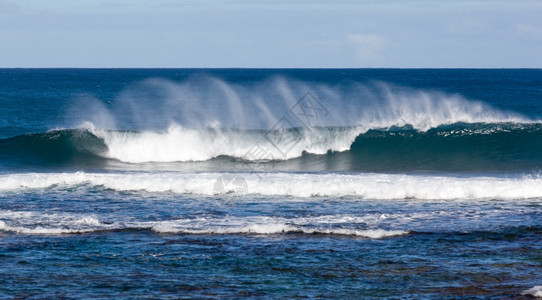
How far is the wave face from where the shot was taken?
2375 centimetres

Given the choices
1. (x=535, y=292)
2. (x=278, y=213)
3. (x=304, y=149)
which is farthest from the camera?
(x=304, y=149)

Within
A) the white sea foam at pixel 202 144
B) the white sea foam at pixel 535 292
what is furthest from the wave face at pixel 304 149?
the white sea foam at pixel 535 292

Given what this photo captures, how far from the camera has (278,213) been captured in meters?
14.1

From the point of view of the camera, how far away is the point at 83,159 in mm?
25062

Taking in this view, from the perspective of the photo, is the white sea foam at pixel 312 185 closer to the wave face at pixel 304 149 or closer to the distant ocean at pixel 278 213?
the distant ocean at pixel 278 213

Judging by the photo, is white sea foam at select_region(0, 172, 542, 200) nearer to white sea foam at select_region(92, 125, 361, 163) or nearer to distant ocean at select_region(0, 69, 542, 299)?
distant ocean at select_region(0, 69, 542, 299)

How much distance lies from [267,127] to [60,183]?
54.0 feet

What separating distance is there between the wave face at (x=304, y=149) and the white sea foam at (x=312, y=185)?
4.75m

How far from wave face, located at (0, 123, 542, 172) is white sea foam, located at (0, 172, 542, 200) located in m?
4.75

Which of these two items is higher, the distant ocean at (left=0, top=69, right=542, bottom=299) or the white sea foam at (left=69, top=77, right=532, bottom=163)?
the white sea foam at (left=69, top=77, right=532, bottom=163)

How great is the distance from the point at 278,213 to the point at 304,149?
37.0ft

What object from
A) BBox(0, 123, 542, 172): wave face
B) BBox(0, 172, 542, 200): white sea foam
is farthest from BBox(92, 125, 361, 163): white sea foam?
BBox(0, 172, 542, 200): white sea foam

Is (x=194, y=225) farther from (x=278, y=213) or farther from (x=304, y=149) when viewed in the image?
(x=304, y=149)

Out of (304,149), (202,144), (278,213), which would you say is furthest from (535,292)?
(202,144)
